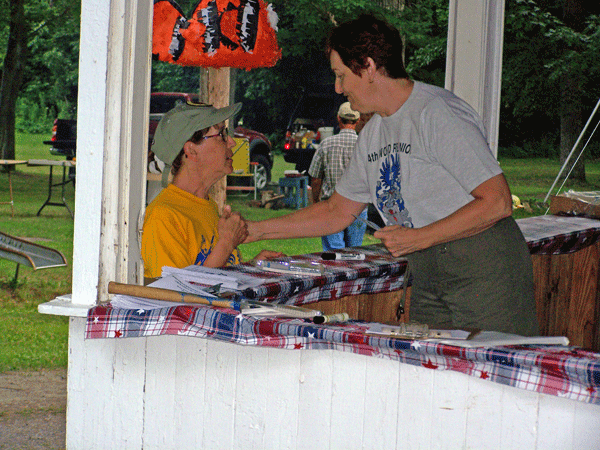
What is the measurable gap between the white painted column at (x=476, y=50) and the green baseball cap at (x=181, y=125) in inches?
58.5

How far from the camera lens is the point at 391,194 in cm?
273

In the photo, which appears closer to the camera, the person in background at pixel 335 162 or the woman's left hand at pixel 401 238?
the woman's left hand at pixel 401 238

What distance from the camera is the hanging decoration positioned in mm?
5199

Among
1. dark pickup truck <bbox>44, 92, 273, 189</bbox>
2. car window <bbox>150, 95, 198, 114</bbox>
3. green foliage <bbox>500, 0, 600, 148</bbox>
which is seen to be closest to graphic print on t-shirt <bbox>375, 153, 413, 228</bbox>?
dark pickup truck <bbox>44, 92, 273, 189</bbox>

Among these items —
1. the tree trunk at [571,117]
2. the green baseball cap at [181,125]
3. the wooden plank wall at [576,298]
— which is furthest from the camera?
the tree trunk at [571,117]

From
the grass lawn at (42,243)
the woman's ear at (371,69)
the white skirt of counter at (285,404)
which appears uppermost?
the woman's ear at (371,69)

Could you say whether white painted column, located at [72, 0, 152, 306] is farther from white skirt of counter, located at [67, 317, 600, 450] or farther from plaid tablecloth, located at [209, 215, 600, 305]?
plaid tablecloth, located at [209, 215, 600, 305]

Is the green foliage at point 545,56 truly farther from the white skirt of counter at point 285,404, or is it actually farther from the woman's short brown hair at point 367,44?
the white skirt of counter at point 285,404

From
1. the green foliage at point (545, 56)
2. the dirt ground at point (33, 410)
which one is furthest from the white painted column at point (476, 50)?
the green foliage at point (545, 56)

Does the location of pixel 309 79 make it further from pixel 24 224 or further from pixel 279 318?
pixel 279 318

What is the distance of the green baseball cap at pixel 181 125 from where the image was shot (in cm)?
315

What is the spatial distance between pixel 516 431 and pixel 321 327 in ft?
1.85

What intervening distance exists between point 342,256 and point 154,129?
13.5 metres

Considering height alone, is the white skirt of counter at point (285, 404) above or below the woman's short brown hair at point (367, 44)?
below
